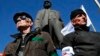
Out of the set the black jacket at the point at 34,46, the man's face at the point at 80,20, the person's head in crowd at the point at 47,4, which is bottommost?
the black jacket at the point at 34,46

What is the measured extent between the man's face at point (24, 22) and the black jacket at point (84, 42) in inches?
34.3

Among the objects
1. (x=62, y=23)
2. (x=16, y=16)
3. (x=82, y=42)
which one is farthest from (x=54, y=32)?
(x=82, y=42)

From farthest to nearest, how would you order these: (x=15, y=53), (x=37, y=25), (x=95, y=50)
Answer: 1. (x=37, y=25)
2. (x=15, y=53)
3. (x=95, y=50)

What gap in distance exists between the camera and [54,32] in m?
11.6

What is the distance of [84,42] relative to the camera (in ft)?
A: 23.3

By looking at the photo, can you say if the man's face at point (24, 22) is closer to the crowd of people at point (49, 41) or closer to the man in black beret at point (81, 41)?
the crowd of people at point (49, 41)

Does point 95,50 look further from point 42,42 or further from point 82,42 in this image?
point 42,42

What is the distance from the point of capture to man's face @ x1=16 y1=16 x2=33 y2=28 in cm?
771

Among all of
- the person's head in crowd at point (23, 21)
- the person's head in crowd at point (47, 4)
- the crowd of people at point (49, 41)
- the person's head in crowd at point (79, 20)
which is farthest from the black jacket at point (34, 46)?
the person's head in crowd at point (47, 4)

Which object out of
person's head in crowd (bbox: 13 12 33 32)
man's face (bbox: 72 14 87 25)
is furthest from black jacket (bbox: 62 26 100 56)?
person's head in crowd (bbox: 13 12 33 32)

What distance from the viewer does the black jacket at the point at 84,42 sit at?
6961 mm

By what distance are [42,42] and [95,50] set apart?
3.57 feet

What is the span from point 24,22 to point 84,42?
49.3 inches

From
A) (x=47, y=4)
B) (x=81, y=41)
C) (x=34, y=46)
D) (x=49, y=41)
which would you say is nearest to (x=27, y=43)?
(x=34, y=46)
